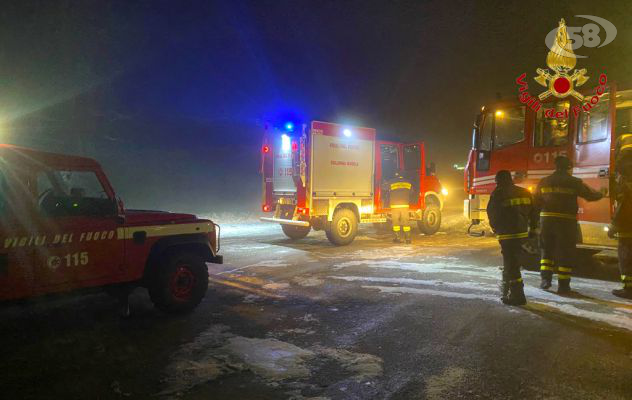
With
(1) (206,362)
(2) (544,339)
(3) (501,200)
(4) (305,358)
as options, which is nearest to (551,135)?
(3) (501,200)

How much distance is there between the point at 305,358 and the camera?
3.71 meters

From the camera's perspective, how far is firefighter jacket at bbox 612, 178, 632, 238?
5.73 m

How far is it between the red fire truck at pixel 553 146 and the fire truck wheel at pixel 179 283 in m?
5.96

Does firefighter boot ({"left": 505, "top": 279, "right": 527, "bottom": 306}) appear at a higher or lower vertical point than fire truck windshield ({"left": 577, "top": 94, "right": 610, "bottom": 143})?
lower

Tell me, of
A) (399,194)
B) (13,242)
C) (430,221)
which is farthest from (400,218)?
(13,242)

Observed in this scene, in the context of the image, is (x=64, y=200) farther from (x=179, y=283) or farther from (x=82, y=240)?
(x=179, y=283)

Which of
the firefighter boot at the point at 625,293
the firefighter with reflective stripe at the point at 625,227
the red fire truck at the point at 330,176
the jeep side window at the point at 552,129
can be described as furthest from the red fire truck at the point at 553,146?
the red fire truck at the point at 330,176

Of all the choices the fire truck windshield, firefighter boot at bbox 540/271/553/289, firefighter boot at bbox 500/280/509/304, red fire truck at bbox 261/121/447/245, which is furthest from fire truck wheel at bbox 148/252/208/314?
the fire truck windshield

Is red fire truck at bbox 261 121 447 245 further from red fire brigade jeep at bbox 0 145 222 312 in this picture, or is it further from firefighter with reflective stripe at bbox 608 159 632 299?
firefighter with reflective stripe at bbox 608 159 632 299

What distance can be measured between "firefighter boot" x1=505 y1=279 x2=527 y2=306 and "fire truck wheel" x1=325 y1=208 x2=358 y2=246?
5.53m

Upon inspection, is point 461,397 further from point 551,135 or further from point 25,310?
point 551,135

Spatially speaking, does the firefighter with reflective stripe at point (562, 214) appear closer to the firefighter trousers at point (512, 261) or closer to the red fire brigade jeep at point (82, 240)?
the firefighter trousers at point (512, 261)

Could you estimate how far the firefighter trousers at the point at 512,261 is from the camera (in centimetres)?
528

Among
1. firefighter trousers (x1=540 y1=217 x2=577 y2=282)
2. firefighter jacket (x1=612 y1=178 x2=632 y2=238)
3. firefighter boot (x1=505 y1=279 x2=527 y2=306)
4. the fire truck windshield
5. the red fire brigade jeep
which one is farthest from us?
the fire truck windshield
